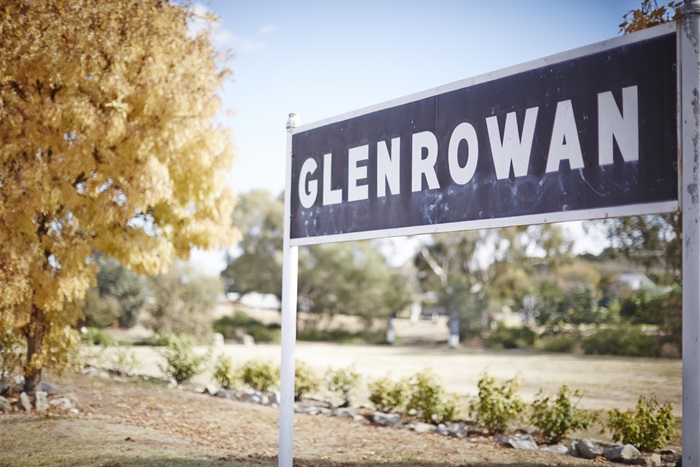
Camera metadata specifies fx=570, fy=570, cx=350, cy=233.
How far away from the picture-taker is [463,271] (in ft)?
111

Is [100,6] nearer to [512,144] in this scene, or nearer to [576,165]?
[512,144]

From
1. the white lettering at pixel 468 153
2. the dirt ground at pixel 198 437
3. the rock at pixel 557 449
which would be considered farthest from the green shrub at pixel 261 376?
the white lettering at pixel 468 153

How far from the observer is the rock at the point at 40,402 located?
7664 mm

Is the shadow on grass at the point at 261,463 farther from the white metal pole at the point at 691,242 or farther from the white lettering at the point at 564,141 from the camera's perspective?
the white lettering at the point at 564,141

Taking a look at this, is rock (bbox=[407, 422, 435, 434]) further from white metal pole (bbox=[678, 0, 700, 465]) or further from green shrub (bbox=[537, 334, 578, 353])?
green shrub (bbox=[537, 334, 578, 353])

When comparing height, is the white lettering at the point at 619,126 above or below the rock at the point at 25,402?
above

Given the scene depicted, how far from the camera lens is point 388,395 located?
29.7 feet

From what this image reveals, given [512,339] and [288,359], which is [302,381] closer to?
[288,359]

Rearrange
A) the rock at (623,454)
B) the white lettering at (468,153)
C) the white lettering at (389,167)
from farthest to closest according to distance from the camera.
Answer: the rock at (623,454), the white lettering at (389,167), the white lettering at (468,153)

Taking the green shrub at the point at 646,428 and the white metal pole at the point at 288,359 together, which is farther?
the green shrub at the point at 646,428

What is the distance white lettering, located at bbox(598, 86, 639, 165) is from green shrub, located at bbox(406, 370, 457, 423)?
5654mm

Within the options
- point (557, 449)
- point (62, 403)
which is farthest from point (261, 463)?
point (62, 403)

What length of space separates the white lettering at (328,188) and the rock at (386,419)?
4.44 m

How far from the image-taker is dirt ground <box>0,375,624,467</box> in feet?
18.6
